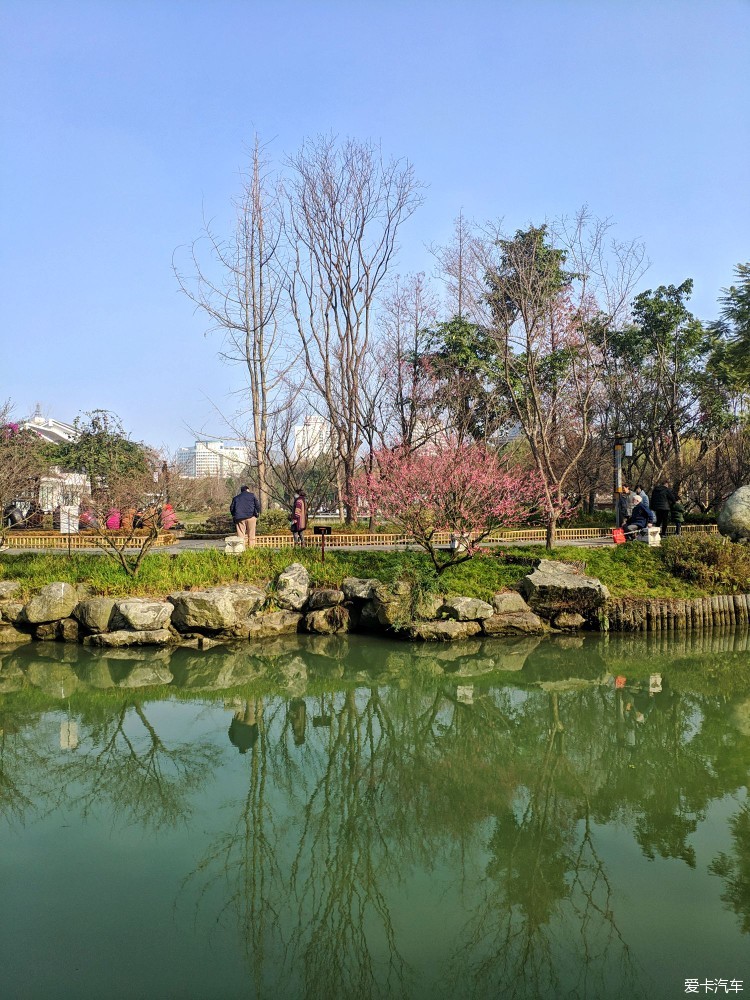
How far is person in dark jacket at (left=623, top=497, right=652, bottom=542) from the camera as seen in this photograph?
14.7 metres

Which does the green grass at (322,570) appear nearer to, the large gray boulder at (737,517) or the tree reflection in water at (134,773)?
the large gray boulder at (737,517)

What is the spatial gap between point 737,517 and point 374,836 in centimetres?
1258

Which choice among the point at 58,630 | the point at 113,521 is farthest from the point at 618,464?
the point at 58,630

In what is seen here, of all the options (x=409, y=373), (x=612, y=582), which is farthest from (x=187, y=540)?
(x=612, y=582)

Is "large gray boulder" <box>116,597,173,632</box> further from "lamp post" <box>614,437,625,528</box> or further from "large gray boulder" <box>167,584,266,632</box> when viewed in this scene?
"lamp post" <box>614,437,625,528</box>

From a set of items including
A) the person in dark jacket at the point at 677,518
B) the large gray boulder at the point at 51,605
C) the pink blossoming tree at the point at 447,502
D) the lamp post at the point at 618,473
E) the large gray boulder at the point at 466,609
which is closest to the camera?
the large gray boulder at the point at 51,605

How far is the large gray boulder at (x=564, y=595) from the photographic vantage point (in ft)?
37.3

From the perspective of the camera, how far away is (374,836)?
4.81 metres

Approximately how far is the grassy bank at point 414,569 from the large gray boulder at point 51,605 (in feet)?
1.74

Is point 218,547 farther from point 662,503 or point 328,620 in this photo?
point 662,503

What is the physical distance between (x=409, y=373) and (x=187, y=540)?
7387 millimetres

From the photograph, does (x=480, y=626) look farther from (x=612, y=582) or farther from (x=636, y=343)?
(x=636, y=343)

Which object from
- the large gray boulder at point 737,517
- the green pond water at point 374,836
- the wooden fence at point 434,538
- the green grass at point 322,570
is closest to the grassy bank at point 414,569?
the green grass at point 322,570

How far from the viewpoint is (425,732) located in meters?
7.04
